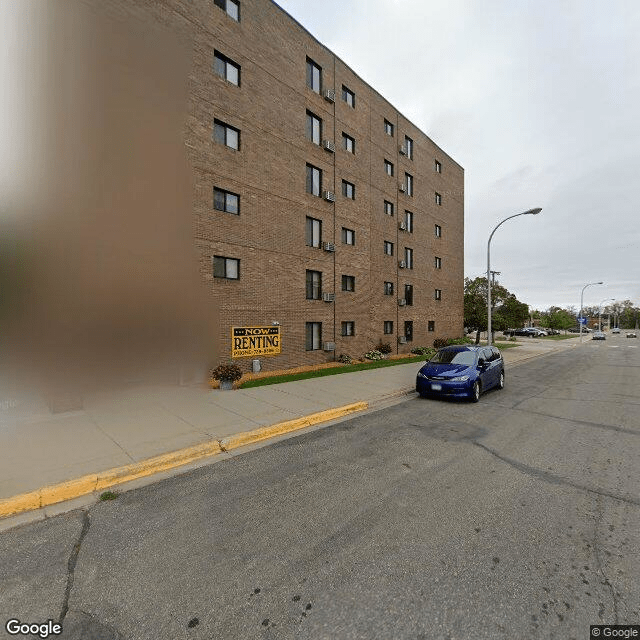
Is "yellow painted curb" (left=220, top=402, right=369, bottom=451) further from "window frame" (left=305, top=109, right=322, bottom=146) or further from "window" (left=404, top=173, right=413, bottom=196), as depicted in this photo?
"window" (left=404, top=173, right=413, bottom=196)

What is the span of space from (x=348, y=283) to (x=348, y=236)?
2715 millimetres

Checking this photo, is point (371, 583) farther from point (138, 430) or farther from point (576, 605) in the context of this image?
point (138, 430)

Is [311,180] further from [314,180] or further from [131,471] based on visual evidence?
[131,471]

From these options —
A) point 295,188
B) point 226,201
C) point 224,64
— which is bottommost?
point 226,201

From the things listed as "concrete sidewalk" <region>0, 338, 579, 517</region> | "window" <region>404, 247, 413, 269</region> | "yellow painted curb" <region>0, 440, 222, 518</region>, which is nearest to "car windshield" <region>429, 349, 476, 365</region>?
"concrete sidewalk" <region>0, 338, 579, 517</region>

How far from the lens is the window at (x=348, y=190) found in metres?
18.3

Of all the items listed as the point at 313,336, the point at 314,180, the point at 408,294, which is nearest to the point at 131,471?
the point at 313,336

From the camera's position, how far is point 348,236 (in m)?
18.6

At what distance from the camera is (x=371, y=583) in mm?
2787

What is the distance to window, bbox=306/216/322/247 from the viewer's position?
53.1 feet

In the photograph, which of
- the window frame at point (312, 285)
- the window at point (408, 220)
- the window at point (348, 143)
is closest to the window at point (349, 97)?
the window at point (348, 143)

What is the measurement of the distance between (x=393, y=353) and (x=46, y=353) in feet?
60.2

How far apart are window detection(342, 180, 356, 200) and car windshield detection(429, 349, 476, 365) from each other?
37.4 ft

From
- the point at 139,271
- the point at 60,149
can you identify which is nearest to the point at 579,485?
the point at 139,271
